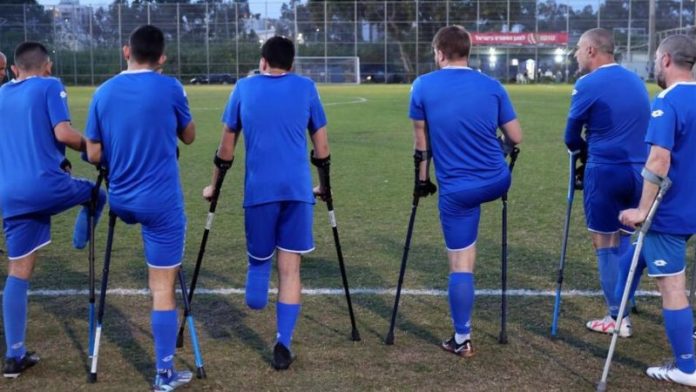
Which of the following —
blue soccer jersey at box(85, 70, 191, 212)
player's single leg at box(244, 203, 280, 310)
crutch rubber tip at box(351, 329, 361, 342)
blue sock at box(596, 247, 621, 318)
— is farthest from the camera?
blue sock at box(596, 247, 621, 318)

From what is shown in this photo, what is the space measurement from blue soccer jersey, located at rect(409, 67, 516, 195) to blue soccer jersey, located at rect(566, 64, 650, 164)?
64 cm

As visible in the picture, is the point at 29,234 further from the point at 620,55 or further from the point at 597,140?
the point at 620,55

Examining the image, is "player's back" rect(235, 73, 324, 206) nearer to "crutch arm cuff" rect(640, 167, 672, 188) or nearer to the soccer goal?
"crutch arm cuff" rect(640, 167, 672, 188)

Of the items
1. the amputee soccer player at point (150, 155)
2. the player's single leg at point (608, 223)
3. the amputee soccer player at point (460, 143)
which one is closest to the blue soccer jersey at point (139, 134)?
the amputee soccer player at point (150, 155)

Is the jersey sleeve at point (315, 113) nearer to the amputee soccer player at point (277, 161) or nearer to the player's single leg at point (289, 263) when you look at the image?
the amputee soccer player at point (277, 161)

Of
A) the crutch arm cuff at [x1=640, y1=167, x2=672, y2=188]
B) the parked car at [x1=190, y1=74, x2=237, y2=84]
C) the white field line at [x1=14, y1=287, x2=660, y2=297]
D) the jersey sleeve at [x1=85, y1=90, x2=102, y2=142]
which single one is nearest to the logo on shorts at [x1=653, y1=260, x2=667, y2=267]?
the crutch arm cuff at [x1=640, y1=167, x2=672, y2=188]

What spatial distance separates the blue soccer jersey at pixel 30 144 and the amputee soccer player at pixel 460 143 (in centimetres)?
237

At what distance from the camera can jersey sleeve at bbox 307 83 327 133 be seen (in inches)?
208

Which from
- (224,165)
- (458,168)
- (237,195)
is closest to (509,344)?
(458,168)

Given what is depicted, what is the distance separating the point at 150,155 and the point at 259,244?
3.22 ft

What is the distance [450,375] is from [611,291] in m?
1.63

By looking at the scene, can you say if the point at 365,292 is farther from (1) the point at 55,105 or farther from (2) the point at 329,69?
(2) the point at 329,69

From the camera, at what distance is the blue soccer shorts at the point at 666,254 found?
4.86m

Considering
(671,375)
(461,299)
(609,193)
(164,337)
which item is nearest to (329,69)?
(609,193)
